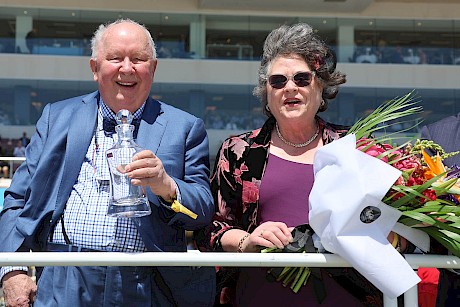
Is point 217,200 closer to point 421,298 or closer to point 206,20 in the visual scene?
point 421,298

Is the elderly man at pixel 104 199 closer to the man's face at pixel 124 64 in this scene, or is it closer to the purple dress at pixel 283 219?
the man's face at pixel 124 64

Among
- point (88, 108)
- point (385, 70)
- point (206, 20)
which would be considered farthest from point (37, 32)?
point (88, 108)

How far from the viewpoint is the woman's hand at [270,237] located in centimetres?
190

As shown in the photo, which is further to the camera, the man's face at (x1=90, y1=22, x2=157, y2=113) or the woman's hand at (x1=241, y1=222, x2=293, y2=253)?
the man's face at (x1=90, y1=22, x2=157, y2=113)

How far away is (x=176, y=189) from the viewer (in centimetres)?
198

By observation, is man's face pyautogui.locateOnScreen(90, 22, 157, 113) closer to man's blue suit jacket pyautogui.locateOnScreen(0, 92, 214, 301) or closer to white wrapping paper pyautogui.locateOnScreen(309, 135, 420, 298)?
man's blue suit jacket pyautogui.locateOnScreen(0, 92, 214, 301)

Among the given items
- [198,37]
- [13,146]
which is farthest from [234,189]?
[198,37]

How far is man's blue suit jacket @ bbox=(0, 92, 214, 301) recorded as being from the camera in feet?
6.98

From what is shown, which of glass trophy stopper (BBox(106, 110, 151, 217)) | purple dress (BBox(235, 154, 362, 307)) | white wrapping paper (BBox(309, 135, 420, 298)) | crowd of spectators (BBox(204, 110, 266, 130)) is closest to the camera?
white wrapping paper (BBox(309, 135, 420, 298))

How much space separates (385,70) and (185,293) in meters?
23.0

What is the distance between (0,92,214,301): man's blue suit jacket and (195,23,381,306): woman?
12 cm

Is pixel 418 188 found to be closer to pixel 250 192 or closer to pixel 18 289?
pixel 250 192

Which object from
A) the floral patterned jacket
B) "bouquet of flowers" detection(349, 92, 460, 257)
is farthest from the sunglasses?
"bouquet of flowers" detection(349, 92, 460, 257)

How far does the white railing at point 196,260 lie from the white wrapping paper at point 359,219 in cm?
9
